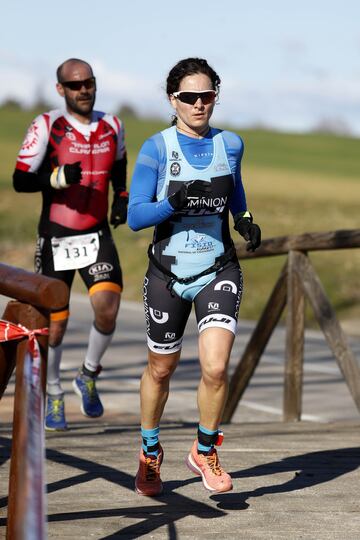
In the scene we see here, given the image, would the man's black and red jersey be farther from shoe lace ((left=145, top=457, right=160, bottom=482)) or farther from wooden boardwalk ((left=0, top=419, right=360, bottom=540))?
shoe lace ((left=145, top=457, right=160, bottom=482))

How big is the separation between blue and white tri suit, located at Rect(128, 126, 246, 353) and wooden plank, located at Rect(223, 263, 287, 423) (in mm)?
3618

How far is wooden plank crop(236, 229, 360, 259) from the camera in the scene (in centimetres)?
903

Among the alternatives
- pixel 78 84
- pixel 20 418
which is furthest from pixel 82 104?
pixel 20 418

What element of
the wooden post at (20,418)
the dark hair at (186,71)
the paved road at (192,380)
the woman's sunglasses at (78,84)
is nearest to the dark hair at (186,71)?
the dark hair at (186,71)

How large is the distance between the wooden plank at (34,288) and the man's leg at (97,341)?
14.8 ft

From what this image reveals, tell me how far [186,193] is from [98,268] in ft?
9.98

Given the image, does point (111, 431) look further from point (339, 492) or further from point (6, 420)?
point (339, 492)

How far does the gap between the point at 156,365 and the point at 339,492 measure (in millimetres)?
1058

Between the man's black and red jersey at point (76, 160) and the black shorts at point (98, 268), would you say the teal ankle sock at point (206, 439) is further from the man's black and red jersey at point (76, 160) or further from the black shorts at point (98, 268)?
the man's black and red jersey at point (76, 160)

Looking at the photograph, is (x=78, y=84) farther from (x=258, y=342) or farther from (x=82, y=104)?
(x=258, y=342)

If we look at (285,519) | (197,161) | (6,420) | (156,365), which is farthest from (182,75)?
(6,420)

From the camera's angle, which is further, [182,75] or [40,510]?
[182,75]

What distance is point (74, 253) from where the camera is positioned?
8750 mm

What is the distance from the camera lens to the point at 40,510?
3566mm
